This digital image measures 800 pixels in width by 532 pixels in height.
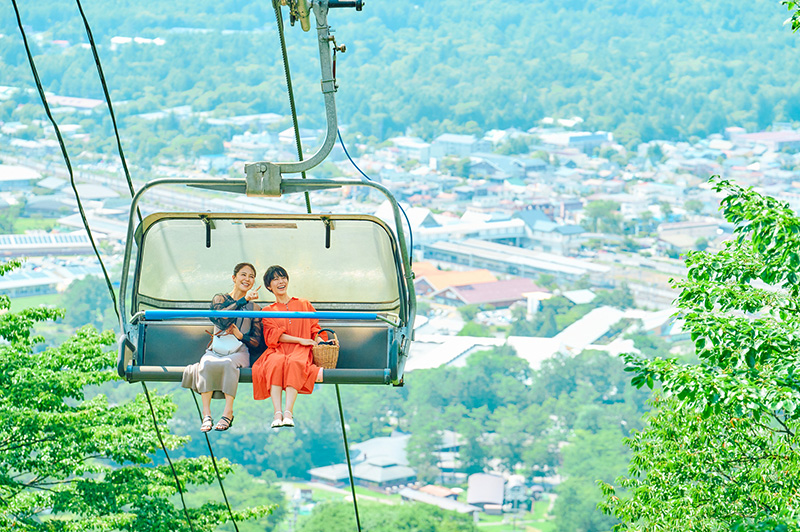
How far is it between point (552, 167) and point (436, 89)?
73.4 feet

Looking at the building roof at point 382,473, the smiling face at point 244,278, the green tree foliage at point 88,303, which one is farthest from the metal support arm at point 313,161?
the green tree foliage at point 88,303

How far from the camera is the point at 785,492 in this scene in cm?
614

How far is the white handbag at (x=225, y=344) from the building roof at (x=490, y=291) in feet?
265

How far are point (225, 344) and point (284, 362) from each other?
10.5 inches

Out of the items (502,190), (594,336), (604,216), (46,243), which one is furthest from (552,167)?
(46,243)

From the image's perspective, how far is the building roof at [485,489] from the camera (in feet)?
177

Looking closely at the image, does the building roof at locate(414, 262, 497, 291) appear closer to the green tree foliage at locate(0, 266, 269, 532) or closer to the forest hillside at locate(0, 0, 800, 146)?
the forest hillside at locate(0, 0, 800, 146)

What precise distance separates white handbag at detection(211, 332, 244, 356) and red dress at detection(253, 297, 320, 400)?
11 cm

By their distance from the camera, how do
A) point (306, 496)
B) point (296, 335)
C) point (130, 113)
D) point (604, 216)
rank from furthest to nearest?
point (130, 113)
point (604, 216)
point (306, 496)
point (296, 335)

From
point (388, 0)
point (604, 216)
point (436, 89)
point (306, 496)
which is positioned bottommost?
point (306, 496)

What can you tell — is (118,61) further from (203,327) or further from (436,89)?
(203,327)

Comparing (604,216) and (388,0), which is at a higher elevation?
(388,0)

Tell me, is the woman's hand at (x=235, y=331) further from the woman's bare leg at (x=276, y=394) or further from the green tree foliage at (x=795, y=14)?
the green tree foliage at (x=795, y=14)

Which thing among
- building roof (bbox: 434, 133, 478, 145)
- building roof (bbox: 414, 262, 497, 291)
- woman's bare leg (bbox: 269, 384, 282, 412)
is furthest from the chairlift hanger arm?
building roof (bbox: 434, 133, 478, 145)
